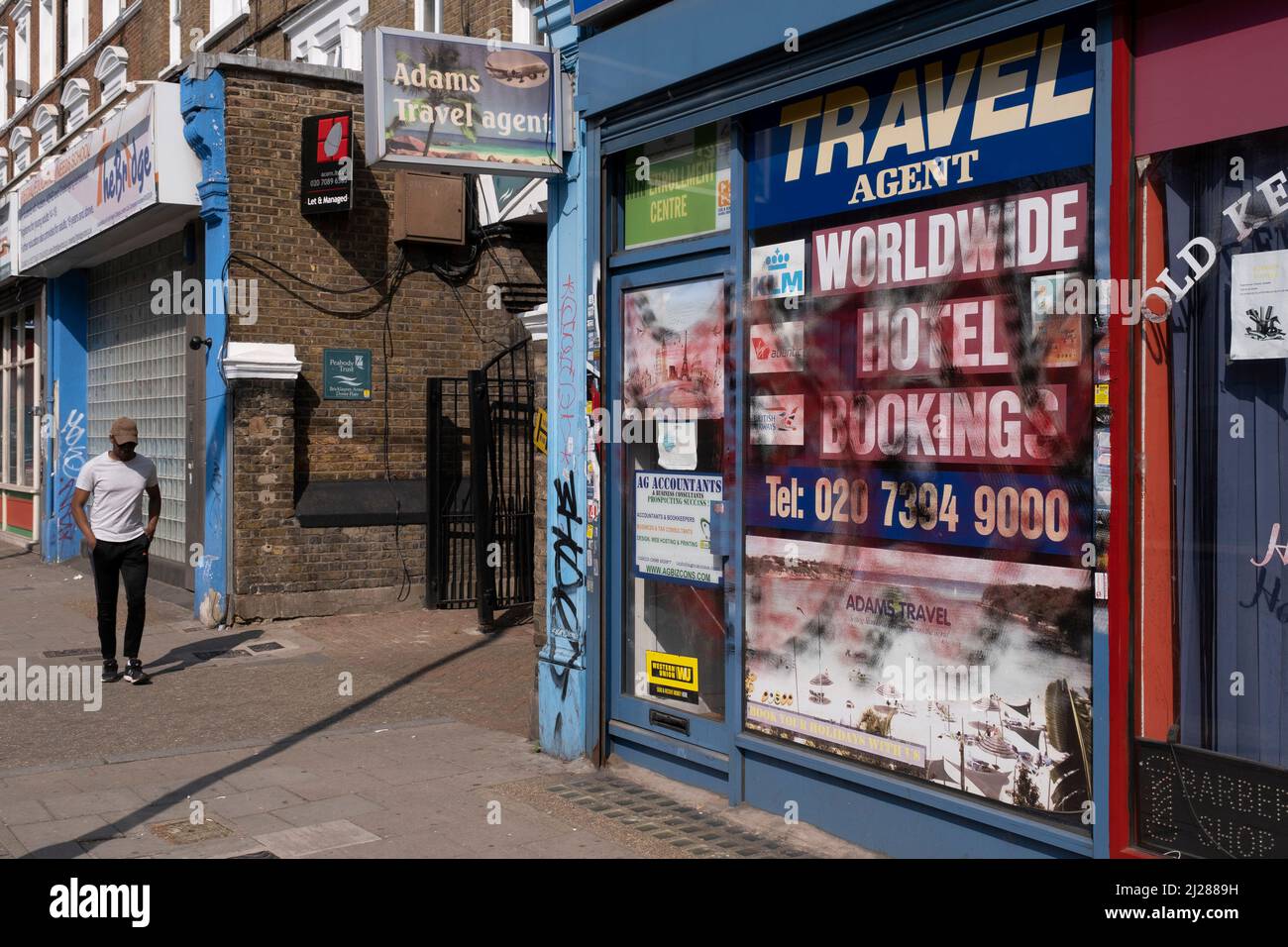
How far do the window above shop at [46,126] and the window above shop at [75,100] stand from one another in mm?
524

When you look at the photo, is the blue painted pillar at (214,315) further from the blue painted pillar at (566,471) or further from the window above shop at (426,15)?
the blue painted pillar at (566,471)

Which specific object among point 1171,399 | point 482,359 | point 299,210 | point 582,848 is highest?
point 299,210

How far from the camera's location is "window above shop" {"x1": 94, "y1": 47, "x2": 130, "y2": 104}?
20812mm

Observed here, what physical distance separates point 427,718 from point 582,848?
297 centimetres

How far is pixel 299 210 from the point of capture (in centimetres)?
1255

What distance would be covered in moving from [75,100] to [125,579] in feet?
54.0

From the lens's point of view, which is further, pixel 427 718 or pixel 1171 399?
pixel 427 718

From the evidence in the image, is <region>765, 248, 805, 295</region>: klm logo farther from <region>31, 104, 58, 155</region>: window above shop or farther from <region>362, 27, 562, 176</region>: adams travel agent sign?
<region>31, 104, 58, 155</region>: window above shop

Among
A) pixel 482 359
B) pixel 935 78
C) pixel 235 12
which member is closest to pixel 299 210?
pixel 482 359

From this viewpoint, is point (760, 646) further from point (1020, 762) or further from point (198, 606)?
point (198, 606)

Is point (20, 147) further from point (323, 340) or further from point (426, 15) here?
point (323, 340)

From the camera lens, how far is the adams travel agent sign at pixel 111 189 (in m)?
12.5

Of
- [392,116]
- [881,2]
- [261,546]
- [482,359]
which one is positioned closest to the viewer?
[881,2]

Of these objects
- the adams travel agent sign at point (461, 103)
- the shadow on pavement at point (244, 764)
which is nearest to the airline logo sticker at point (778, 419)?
the adams travel agent sign at point (461, 103)
